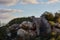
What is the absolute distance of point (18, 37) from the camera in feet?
11.1

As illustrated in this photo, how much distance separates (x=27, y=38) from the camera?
10.9 feet

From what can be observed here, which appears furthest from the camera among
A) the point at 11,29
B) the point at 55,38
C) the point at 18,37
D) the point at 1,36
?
the point at 1,36

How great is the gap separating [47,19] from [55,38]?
1.25 feet

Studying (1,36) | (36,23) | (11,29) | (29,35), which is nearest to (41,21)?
(36,23)

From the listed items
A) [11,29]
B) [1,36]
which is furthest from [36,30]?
[1,36]

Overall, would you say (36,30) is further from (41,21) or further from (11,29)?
(11,29)

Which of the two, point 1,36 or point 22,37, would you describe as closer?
point 22,37

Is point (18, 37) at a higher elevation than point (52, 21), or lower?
lower

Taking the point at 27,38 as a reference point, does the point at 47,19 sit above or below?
above

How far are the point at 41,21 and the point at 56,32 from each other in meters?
0.29

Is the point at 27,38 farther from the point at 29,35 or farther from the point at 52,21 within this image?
the point at 52,21

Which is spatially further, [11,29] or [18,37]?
[11,29]

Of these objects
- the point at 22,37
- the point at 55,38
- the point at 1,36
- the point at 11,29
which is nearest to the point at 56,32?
the point at 55,38

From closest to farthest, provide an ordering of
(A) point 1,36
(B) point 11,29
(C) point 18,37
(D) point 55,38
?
(D) point 55,38 → (C) point 18,37 → (B) point 11,29 → (A) point 1,36
